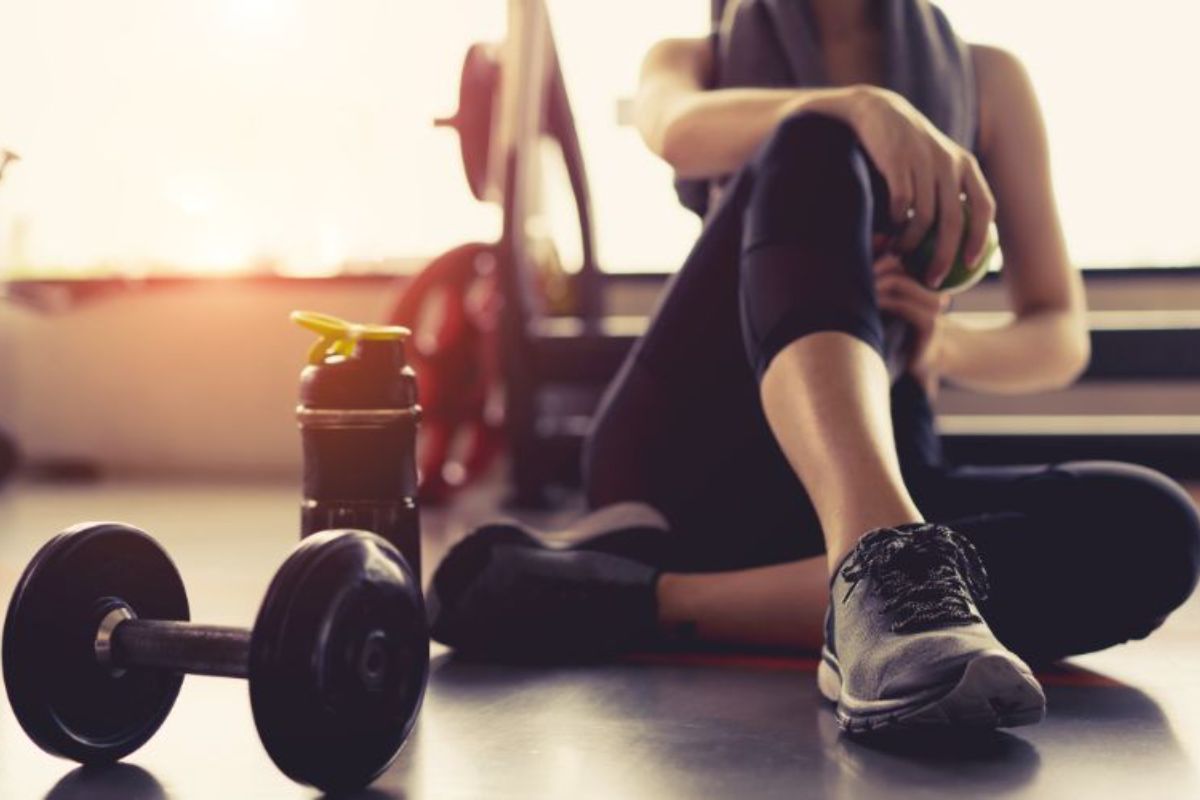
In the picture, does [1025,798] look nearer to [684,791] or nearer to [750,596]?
[684,791]

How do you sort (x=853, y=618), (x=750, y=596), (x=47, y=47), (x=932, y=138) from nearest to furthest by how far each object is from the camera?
(x=853, y=618)
(x=932, y=138)
(x=750, y=596)
(x=47, y=47)

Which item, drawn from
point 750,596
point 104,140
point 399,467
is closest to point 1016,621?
point 750,596

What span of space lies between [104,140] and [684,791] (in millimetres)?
3376

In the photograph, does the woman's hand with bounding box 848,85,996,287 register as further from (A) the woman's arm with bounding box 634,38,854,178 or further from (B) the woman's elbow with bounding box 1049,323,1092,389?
(B) the woman's elbow with bounding box 1049,323,1092,389

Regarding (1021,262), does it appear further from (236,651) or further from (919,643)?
(236,651)

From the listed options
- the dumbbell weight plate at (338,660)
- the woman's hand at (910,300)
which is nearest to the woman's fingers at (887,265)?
the woman's hand at (910,300)

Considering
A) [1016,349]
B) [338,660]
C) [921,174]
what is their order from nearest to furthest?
[338,660] < [921,174] < [1016,349]

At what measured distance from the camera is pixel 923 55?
1370mm

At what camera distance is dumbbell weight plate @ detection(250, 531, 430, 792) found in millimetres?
726

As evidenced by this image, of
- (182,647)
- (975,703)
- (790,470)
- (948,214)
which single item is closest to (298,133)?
(790,470)

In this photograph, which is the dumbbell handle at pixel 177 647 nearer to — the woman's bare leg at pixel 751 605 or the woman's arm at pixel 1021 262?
the woman's bare leg at pixel 751 605

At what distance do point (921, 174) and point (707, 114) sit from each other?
0.92 feet

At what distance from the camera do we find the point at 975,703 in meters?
0.83

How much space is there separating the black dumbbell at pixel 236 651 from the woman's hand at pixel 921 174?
1.79 feet
